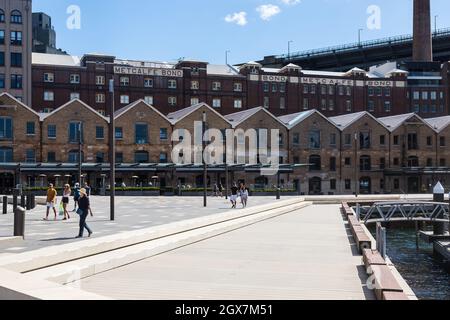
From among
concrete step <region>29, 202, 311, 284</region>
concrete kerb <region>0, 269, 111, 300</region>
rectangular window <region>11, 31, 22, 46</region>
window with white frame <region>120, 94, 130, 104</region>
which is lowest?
concrete step <region>29, 202, 311, 284</region>

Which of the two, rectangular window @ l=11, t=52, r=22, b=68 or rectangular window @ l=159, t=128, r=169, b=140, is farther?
rectangular window @ l=11, t=52, r=22, b=68

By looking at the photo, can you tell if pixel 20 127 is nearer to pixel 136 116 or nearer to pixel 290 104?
pixel 136 116

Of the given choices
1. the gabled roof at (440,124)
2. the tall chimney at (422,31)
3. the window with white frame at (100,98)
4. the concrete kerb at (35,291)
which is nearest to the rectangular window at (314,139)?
the gabled roof at (440,124)

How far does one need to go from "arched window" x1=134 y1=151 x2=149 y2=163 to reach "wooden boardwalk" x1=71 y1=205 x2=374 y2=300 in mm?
46014

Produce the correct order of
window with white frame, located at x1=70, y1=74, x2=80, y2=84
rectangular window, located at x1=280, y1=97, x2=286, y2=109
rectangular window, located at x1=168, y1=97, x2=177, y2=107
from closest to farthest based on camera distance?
window with white frame, located at x1=70, y1=74, x2=80, y2=84 < rectangular window, located at x1=168, y1=97, x2=177, y2=107 < rectangular window, located at x1=280, y1=97, x2=286, y2=109

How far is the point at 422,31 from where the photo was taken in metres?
97.5

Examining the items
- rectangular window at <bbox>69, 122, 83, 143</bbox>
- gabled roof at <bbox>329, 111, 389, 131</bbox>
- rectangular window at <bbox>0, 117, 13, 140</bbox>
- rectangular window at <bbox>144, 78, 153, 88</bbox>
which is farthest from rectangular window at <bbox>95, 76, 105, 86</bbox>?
gabled roof at <bbox>329, 111, 389, 131</bbox>

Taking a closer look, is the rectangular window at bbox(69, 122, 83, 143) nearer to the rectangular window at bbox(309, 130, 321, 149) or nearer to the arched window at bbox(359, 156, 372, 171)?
the rectangular window at bbox(309, 130, 321, 149)

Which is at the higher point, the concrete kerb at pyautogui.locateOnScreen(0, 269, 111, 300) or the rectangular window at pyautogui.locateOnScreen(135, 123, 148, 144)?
the rectangular window at pyautogui.locateOnScreen(135, 123, 148, 144)

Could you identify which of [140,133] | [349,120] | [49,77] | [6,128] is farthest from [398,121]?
[6,128]

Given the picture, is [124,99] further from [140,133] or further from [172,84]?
[140,133]

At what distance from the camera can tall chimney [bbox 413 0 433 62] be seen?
96.1 meters

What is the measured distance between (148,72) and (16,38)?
60.2ft
